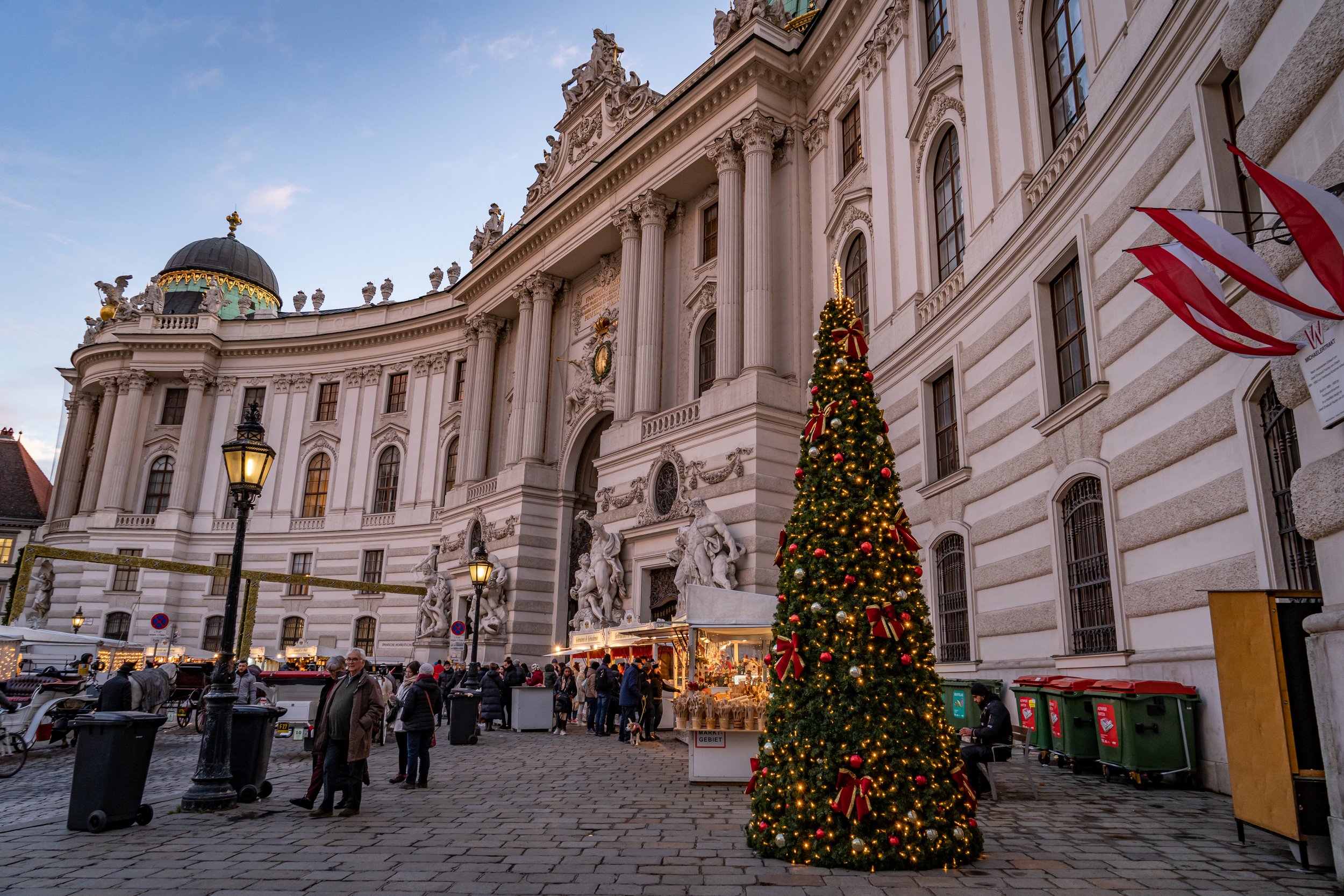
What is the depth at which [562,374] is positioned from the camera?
110 feet

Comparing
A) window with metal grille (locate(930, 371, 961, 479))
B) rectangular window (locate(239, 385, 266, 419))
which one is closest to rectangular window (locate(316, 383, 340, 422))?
rectangular window (locate(239, 385, 266, 419))

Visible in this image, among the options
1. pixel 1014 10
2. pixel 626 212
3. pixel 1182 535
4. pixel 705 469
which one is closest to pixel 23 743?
pixel 705 469

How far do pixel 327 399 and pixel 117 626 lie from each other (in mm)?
14500

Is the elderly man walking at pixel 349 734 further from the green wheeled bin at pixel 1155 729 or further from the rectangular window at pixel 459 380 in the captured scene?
the rectangular window at pixel 459 380

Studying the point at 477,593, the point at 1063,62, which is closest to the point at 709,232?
the point at 477,593

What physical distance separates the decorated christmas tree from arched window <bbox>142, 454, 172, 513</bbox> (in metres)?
45.6

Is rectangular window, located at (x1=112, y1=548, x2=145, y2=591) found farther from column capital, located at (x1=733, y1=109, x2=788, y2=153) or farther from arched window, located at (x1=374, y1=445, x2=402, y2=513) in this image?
column capital, located at (x1=733, y1=109, x2=788, y2=153)

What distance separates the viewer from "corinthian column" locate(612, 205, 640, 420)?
27.8 m

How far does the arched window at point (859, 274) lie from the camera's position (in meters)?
21.4

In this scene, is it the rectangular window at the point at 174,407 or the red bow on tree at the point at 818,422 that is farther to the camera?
the rectangular window at the point at 174,407

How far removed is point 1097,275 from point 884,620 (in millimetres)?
6922

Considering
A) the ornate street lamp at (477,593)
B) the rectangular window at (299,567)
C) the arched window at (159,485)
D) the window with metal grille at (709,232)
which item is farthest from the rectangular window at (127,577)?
the window with metal grille at (709,232)

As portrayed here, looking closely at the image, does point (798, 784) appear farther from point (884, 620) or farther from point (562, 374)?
point (562, 374)

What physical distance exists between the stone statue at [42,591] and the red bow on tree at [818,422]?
46815 millimetres
